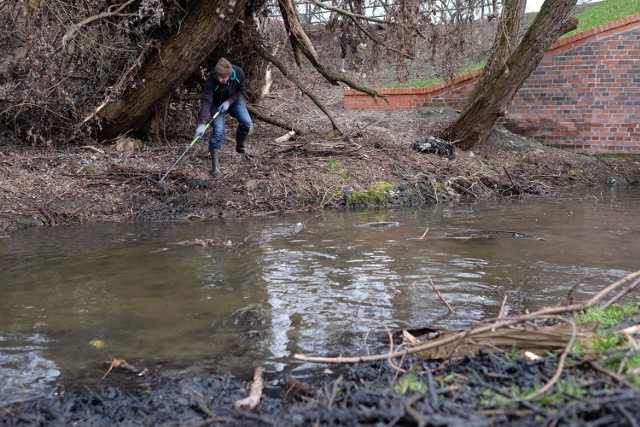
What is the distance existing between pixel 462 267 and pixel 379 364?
2785 mm

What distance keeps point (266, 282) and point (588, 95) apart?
10.3 metres

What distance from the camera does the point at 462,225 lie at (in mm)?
8820

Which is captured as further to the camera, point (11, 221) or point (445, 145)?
point (445, 145)

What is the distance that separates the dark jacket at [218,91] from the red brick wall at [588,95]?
430 centimetres

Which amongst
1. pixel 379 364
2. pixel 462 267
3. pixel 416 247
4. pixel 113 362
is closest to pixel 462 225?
pixel 416 247

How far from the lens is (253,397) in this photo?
3426 mm

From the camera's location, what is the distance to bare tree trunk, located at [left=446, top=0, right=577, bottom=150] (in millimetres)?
11562

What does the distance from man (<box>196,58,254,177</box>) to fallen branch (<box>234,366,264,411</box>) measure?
6530 mm

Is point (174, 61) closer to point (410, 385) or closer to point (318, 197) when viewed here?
point (318, 197)

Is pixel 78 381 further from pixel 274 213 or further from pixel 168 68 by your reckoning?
pixel 168 68

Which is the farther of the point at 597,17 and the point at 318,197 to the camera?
the point at 597,17

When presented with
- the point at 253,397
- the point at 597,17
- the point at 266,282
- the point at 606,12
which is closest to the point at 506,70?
the point at 266,282

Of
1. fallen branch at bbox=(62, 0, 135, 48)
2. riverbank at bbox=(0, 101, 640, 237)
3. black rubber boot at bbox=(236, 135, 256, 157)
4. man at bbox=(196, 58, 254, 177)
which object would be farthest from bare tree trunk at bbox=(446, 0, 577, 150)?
fallen branch at bbox=(62, 0, 135, 48)

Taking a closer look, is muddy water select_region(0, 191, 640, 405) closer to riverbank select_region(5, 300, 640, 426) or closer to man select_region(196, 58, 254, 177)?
riverbank select_region(5, 300, 640, 426)
